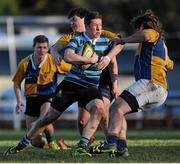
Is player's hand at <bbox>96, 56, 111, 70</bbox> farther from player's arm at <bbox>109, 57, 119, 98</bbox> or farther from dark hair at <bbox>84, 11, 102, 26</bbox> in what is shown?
player's arm at <bbox>109, 57, 119, 98</bbox>

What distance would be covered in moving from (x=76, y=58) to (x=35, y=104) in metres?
3.11

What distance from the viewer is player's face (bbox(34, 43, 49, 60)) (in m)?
14.8

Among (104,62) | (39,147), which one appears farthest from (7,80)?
(104,62)

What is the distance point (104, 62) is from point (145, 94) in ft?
2.61

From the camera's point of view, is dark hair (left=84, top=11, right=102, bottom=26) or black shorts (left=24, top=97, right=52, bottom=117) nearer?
dark hair (left=84, top=11, right=102, bottom=26)

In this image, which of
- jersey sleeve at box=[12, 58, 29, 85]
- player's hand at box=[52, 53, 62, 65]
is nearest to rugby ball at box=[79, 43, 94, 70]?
player's hand at box=[52, 53, 62, 65]

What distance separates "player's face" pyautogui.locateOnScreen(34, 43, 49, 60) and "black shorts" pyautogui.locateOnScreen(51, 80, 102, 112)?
1.94m

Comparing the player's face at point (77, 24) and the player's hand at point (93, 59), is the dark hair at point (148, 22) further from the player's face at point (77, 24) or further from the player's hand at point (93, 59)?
the player's face at point (77, 24)

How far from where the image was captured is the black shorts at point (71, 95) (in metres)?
12.7

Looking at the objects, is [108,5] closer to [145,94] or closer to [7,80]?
[7,80]

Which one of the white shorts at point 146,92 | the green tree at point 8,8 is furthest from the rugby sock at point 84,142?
the green tree at point 8,8

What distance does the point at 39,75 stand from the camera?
49.4 ft

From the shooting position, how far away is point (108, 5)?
5759 centimetres

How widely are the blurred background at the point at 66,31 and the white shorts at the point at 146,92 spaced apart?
69.6ft
